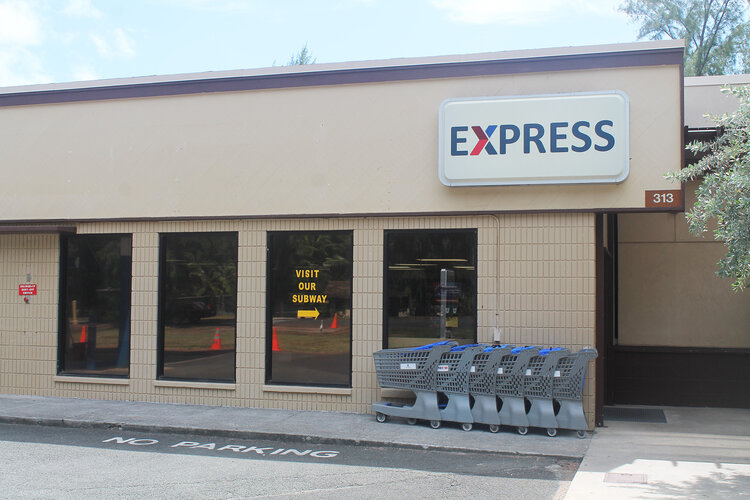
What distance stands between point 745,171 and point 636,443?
3668 mm

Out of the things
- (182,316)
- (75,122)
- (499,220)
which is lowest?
(182,316)

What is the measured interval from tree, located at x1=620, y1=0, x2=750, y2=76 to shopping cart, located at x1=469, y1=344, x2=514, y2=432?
26.4m

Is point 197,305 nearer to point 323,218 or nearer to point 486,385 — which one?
point 323,218

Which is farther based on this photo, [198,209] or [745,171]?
[198,209]

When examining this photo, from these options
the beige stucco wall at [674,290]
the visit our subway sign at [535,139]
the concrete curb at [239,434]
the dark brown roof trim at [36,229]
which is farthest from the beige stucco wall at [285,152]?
the concrete curb at [239,434]

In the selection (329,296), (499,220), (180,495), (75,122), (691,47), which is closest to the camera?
(180,495)

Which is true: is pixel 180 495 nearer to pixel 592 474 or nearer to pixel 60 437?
pixel 60 437

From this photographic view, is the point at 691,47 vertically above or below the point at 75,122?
above

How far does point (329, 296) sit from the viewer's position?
11.4 m

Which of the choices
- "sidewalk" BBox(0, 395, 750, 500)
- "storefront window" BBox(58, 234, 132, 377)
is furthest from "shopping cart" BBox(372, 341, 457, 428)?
"storefront window" BBox(58, 234, 132, 377)

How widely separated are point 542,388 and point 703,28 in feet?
92.2

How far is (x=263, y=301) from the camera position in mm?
11547

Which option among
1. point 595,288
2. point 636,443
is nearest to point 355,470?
point 636,443

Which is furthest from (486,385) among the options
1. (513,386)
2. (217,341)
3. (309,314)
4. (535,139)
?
(217,341)
